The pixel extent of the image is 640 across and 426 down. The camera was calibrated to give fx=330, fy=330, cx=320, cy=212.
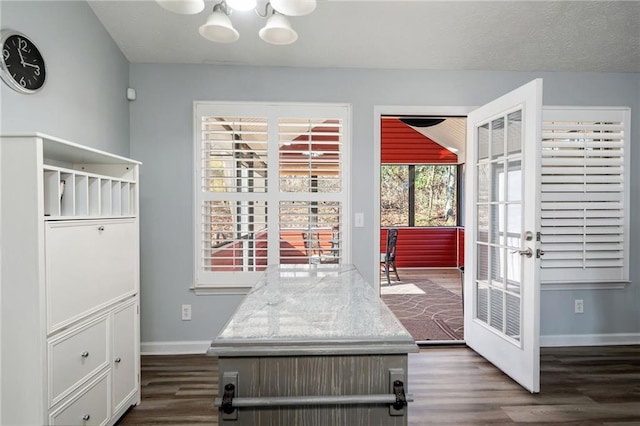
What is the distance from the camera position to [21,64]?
174 centimetres

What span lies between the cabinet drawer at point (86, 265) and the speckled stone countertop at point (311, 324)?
84 centimetres

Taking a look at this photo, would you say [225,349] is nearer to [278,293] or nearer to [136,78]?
[278,293]

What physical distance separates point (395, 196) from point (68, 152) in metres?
6.48

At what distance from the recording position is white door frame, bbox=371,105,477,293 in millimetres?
2914

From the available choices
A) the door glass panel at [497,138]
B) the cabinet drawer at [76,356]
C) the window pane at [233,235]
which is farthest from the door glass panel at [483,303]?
the cabinet drawer at [76,356]

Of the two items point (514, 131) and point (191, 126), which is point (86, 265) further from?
point (514, 131)

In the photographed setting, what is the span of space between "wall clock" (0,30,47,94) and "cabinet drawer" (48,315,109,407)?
130 cm

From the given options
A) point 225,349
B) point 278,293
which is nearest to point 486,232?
point 278,293

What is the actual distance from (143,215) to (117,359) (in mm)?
1294

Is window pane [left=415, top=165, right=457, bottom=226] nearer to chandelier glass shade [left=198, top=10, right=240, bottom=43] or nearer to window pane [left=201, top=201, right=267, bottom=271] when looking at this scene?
window pane [left=201, top=201, right=267, bottom=271]

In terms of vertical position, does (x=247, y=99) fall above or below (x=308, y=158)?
above

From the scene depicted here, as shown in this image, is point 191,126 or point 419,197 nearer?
point 191,126

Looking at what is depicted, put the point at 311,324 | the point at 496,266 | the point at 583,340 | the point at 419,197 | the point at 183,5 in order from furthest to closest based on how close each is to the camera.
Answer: the point at 419,197 → the point at 583,340 → the point at 496,266 → the point at 183,5 → the point at 311,324

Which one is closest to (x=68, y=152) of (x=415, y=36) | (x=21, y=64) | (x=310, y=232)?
(x=21, y=64)
